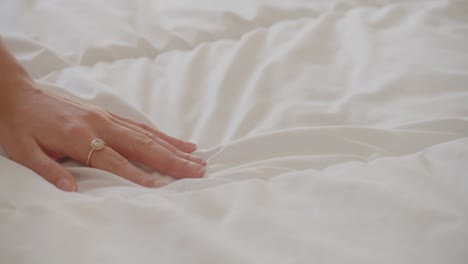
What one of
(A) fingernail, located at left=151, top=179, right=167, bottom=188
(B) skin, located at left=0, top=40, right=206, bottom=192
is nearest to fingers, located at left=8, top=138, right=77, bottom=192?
(B) skin, located at left=0, top=40, right=206, bottom=192

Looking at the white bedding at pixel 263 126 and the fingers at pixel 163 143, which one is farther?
the fingers at pixel 163 143

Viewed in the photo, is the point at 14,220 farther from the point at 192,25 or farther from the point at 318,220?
the point at 192,25

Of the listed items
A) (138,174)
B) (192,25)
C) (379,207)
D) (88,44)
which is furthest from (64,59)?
(379,207)

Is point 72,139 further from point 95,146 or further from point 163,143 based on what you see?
point 163,143

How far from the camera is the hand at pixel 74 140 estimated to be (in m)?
0.75

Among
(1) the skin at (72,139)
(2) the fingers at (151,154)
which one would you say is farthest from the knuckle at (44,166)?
(2) the fingers at (151,154)

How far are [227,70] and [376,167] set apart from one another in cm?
38

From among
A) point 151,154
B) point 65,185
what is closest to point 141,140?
point 151,154

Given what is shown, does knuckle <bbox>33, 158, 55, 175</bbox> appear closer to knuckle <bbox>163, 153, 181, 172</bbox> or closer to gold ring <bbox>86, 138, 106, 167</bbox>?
gold ring <bbox>86, 138, 106, 167</bbox>

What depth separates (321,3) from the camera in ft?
3.88

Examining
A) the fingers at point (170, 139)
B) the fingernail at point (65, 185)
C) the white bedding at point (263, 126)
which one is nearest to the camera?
the white bedding at point (263, 126)

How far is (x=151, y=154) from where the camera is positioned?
771mm

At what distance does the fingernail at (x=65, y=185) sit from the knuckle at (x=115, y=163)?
0.07 m

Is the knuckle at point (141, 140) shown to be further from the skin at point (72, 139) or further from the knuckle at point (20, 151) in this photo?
the knuckle at point (20, 151)
